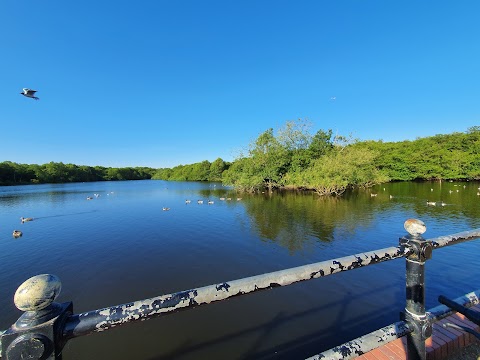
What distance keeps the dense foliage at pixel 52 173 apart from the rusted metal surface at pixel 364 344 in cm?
10146

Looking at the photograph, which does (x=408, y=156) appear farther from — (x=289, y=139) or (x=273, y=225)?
(x=273, y=225)

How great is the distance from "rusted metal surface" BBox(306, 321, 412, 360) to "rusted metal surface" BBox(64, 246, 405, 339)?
42cm

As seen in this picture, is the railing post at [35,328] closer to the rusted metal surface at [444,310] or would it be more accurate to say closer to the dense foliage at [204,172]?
the rusted metal surface at [444,310]

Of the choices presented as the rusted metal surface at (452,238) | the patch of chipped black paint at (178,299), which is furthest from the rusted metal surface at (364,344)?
the patch of chipped black paint at (178,299)

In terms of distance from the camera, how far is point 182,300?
1064 mm

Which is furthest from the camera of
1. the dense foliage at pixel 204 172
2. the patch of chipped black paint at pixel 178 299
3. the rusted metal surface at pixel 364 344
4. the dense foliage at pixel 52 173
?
the dense foliage at pixel 204 172

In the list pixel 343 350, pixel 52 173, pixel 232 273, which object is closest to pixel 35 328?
pixel 343 350

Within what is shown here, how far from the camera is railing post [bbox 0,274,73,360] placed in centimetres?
79

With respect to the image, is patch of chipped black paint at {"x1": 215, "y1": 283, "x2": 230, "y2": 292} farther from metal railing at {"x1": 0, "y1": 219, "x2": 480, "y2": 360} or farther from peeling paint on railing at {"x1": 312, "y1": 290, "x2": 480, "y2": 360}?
peeling paint on railing at {"x1": 312, "y1": 290, "x2": 480, "y2": 360}

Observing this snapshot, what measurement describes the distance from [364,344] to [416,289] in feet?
1.66

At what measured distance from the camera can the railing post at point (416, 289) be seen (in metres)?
1.47

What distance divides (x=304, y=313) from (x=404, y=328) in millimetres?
5381

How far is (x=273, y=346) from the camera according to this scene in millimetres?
5141

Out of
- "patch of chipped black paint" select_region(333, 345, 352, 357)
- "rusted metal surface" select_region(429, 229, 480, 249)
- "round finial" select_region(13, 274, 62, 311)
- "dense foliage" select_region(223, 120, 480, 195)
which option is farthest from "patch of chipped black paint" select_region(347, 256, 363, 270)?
"dense foliage" select_region(223, 120, 480, 195)
